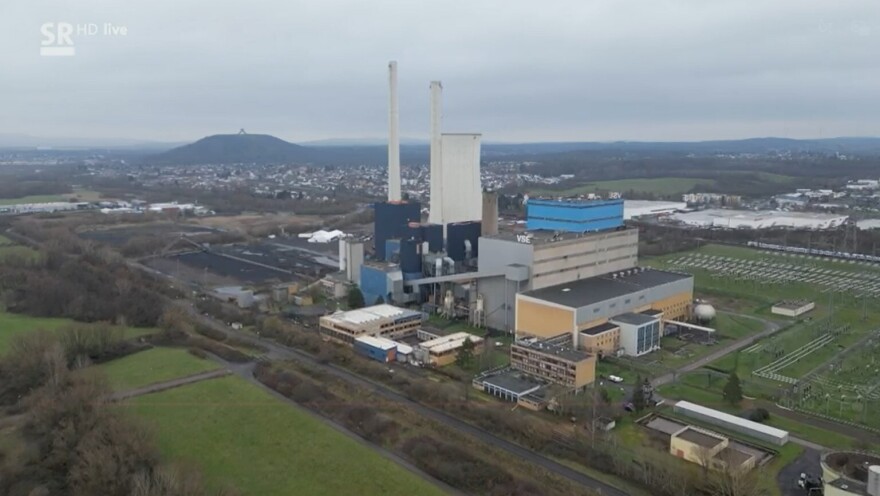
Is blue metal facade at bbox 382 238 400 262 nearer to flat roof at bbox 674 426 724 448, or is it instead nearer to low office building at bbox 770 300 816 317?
low office building at bbox 770 300 816 317

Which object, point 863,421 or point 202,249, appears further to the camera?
point 202,249

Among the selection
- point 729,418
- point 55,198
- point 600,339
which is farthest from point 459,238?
point 55,198

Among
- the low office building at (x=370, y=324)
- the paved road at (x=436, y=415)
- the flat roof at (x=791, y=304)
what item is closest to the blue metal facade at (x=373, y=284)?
the low office building at (x=370, y=324)

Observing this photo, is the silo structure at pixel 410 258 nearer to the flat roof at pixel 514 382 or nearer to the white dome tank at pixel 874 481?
the flat roof at pixel 514 382

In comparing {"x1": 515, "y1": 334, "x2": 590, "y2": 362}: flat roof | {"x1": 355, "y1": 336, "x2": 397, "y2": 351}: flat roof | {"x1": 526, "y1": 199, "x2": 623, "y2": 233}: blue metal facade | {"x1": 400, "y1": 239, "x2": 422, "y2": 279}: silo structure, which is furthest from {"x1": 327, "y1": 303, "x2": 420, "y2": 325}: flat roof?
{"x1": 526, "y1": 199, "x2": 623, "y2": 233}: blue metal facade

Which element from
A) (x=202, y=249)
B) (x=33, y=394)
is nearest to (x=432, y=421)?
(x=33, y=394)

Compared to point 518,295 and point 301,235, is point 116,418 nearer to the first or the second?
point 518,295
